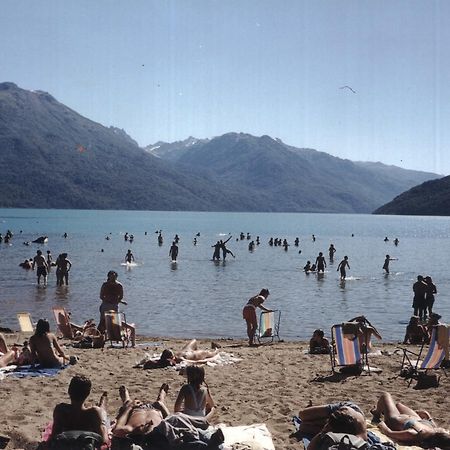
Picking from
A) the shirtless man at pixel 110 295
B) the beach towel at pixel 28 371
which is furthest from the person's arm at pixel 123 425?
the shirtless man at pixel 110 295

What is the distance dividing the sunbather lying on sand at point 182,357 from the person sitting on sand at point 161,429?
3.91m

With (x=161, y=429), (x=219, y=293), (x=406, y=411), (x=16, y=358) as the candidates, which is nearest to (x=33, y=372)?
(x=16, y=358)

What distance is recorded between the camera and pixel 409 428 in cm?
612

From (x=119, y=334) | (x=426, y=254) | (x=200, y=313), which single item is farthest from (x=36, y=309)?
(x=426, y=254)

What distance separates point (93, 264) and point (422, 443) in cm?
3383

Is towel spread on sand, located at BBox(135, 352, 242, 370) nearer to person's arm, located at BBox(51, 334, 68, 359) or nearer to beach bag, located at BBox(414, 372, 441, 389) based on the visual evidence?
person's arm, located at BBox(51, 334, 68, 359)

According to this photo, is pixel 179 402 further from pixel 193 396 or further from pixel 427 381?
pixel 427 381

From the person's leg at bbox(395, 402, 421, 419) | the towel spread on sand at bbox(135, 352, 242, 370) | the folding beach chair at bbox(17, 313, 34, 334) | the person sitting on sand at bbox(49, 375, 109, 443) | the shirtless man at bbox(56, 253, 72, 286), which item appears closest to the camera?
the person sitting on sand at bbox(49, 375, 109, 443)

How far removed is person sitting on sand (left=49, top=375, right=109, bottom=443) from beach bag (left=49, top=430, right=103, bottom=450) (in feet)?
0.46

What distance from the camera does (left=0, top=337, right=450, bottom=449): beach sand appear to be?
23.1 ft

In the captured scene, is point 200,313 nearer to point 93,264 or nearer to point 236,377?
point 236,377

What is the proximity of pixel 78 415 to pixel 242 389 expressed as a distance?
12.6 feet

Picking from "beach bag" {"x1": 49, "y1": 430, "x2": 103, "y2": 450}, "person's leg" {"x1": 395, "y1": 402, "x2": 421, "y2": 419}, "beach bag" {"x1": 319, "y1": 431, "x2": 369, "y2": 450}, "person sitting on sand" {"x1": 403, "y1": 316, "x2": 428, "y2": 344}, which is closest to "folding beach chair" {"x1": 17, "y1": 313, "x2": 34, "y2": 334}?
"person sitting on sand" {"x1": 403, "y1": 316, "x2": 428, "y2": 344}

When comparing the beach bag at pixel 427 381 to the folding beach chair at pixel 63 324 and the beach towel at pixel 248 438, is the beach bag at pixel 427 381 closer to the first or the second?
the beach towel at pixel 248 438
